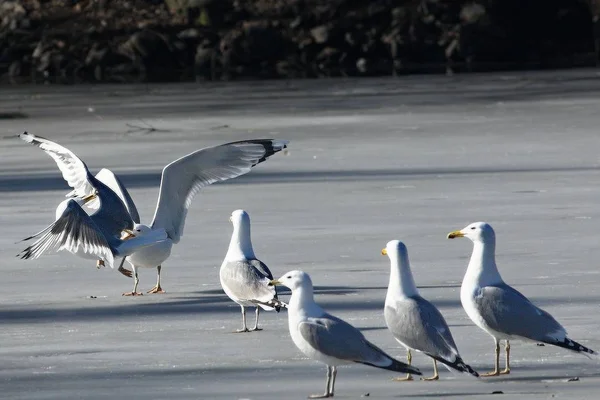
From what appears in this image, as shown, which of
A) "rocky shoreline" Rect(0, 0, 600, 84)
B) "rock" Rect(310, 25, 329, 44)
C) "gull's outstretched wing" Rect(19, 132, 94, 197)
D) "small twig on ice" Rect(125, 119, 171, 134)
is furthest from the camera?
"rock" Rect(310, 25, 329, 44)

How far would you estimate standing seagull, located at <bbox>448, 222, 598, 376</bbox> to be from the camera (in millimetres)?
7273

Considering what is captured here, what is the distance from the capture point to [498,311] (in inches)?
290

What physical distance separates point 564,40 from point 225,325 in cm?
4673

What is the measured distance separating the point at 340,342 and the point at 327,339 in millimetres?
64

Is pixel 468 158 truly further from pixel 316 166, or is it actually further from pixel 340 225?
pixel 340 225

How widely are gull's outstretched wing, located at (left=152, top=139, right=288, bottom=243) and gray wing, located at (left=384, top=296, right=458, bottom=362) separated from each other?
Result: 12.9ft

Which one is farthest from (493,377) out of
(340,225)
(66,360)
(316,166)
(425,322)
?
(316,166)

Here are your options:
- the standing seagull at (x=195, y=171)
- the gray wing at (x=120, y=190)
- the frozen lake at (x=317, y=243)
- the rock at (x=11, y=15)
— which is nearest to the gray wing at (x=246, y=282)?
the frozen lake at (x=317, y=243)

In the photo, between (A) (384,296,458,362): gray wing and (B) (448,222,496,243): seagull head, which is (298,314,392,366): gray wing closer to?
(A) (384,296,458,362): gray wing

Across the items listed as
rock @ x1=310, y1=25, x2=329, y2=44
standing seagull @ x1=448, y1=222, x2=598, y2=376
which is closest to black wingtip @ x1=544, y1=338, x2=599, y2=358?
standing seagull @ x1=448, y1=222, x2=598, y2=376

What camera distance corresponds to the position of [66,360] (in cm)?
816

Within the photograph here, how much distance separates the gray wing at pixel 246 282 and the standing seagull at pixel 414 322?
3.41 ft

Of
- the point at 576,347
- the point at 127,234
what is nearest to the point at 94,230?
the point at 127,234

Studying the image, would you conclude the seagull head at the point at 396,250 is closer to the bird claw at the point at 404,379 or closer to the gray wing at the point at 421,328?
the gray wing at the point at 421,328
